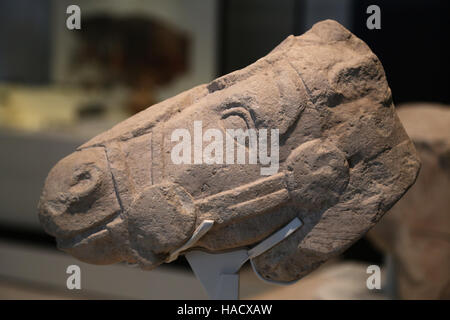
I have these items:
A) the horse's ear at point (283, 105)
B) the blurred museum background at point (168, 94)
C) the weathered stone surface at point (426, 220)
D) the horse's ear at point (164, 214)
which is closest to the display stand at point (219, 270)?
the horse's ear at point (164, 214)

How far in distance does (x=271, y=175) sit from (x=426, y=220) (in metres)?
1.63

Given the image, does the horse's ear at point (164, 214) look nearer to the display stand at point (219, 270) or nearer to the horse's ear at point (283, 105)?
the display stand at point (219, 270)

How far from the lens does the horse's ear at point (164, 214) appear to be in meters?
2.08

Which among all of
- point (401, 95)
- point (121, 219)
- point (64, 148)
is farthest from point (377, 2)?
point (64, 148)

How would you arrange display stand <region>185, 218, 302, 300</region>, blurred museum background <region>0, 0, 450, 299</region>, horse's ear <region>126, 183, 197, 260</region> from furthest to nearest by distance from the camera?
blurred museum background <region>0, 0, 450, 299</region> < display stand <region>185, 218, 302, 300</region> < horse's ear <region>126, 183, 197, 260</region>

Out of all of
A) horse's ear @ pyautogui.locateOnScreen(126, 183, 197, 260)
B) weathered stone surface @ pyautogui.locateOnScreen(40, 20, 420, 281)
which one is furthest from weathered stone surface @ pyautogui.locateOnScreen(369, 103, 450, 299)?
horse's ear @ pyautogui.locateOnScreen(126, 183, 197, 260)

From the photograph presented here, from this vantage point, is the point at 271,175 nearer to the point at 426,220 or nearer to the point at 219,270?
the point at 219,270

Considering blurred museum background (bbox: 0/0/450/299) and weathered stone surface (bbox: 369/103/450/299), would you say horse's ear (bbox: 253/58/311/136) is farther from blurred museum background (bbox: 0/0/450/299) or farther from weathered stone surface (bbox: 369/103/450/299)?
weathered stone surface (bbox: 369/103/450/299)

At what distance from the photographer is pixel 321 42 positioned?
2264mm

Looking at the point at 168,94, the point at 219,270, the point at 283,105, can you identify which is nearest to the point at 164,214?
the point at 219,270

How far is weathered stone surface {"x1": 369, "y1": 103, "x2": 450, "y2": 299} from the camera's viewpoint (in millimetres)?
3324

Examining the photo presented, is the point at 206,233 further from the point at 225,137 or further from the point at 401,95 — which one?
the point at 401,95
